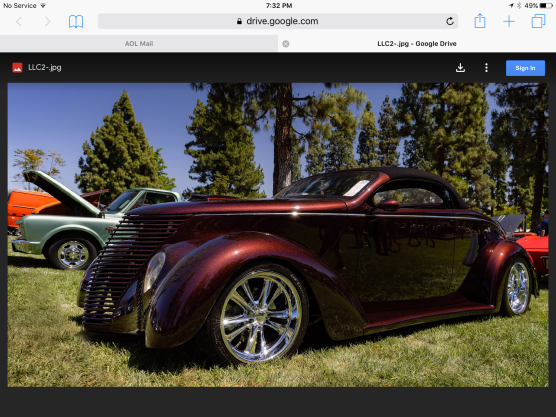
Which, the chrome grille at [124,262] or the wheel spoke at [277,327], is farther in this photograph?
the chrome grille at [124,262]

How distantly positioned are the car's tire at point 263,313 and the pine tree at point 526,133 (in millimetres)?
13799

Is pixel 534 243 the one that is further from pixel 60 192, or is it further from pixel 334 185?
pixel 60 192

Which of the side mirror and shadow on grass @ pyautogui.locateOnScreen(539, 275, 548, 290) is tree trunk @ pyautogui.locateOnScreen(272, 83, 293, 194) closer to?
shadow on grass @ pyautogui.locateOnScreen(539, 275, 548, 290)

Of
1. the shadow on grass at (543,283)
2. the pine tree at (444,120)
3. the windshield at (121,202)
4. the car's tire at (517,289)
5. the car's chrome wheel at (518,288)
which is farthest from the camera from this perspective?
the pine tree at (444,120)

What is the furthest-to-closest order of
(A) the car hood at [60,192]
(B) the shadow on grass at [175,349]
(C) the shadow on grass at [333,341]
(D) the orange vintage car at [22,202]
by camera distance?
(D) the orange vintage car at [22,202]
(A) the car hood at [60,192]
(C) the shadow on grass at [333,341]
(B) the shadow on grass at [175,349]

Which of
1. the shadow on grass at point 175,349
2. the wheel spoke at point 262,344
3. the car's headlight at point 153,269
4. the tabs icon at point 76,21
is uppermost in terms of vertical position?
the tabs icon at point 76,21

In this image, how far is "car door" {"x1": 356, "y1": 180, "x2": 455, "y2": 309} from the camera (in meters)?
3.47

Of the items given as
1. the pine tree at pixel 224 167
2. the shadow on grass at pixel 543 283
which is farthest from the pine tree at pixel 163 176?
the shadow on grass at pixel 543 283

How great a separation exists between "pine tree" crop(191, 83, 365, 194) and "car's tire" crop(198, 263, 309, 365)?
20.9ft

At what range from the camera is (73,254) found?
7.83 m

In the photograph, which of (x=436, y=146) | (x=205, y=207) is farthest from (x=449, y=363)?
(x=436, y=146)

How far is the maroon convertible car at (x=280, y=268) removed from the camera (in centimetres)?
263

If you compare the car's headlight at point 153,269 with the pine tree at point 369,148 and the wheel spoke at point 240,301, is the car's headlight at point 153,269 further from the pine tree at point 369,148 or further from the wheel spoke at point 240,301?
the pine tree at point 369,148

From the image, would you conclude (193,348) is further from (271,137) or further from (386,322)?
(271,137)
